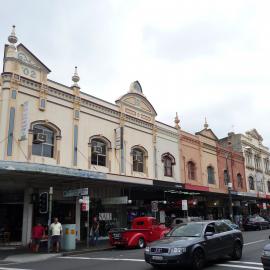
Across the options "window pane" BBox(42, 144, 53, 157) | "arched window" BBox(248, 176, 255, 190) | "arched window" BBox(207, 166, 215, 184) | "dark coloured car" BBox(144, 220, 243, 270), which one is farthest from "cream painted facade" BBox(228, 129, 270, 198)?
"dark coloured car" BBox(144, 220, 243, 270)

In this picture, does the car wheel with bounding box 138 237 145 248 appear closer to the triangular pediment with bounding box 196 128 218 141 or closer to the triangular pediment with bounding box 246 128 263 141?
the triangular pediment with bounding box 196 128 218 141

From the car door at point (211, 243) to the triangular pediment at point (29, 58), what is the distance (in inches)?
578

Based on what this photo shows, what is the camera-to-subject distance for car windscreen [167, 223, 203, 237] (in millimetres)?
12172

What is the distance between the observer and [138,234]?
64.8 ft

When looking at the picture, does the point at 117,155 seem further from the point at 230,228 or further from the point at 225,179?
the point at 225,179

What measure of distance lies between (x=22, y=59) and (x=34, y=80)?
4.54ft

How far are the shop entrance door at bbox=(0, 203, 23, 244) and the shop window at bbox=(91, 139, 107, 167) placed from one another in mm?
5789

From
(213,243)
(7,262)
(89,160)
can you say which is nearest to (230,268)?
(213,243)

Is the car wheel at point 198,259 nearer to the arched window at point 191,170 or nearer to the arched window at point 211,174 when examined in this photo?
the arched window at point 191,170

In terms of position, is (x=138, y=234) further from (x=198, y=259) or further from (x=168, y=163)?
(x=168, y=163)

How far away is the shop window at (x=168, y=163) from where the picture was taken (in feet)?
104

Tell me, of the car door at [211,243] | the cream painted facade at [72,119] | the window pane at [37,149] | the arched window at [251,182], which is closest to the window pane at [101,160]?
the cream painted facade at [72,119]

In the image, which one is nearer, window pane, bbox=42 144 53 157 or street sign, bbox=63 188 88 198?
street sign, bbox=63 188 88 198

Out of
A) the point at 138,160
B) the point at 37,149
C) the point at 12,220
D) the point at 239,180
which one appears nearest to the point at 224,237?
the point at 37,149
